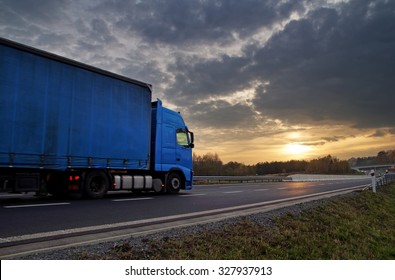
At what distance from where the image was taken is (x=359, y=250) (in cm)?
643

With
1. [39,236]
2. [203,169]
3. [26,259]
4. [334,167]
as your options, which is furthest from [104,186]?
[334,167]

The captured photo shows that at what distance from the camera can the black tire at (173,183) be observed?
553 inches

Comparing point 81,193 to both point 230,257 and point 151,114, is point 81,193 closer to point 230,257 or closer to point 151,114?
point 151,114

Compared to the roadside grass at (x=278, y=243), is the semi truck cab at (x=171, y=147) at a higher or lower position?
higher

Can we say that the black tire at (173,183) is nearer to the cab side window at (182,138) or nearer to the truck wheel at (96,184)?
the cab side window at (182,138)

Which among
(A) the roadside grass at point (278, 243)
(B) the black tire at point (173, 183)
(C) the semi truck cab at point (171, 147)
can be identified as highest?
(C) the semi truck cab at point (171, 147)

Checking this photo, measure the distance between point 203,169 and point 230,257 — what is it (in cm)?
6482

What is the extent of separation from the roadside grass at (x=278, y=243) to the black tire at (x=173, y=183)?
642 centimetres

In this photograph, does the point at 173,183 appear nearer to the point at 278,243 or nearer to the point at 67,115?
the point at 67,115

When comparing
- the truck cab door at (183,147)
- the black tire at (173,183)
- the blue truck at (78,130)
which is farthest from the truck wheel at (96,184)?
the truck cab door at (183,147)

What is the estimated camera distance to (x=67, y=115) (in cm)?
1037

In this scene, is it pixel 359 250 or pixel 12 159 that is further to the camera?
pixel 12 159

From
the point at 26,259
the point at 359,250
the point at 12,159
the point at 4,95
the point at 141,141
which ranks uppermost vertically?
the point at 4,95

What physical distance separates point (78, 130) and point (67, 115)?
58 centimetres
